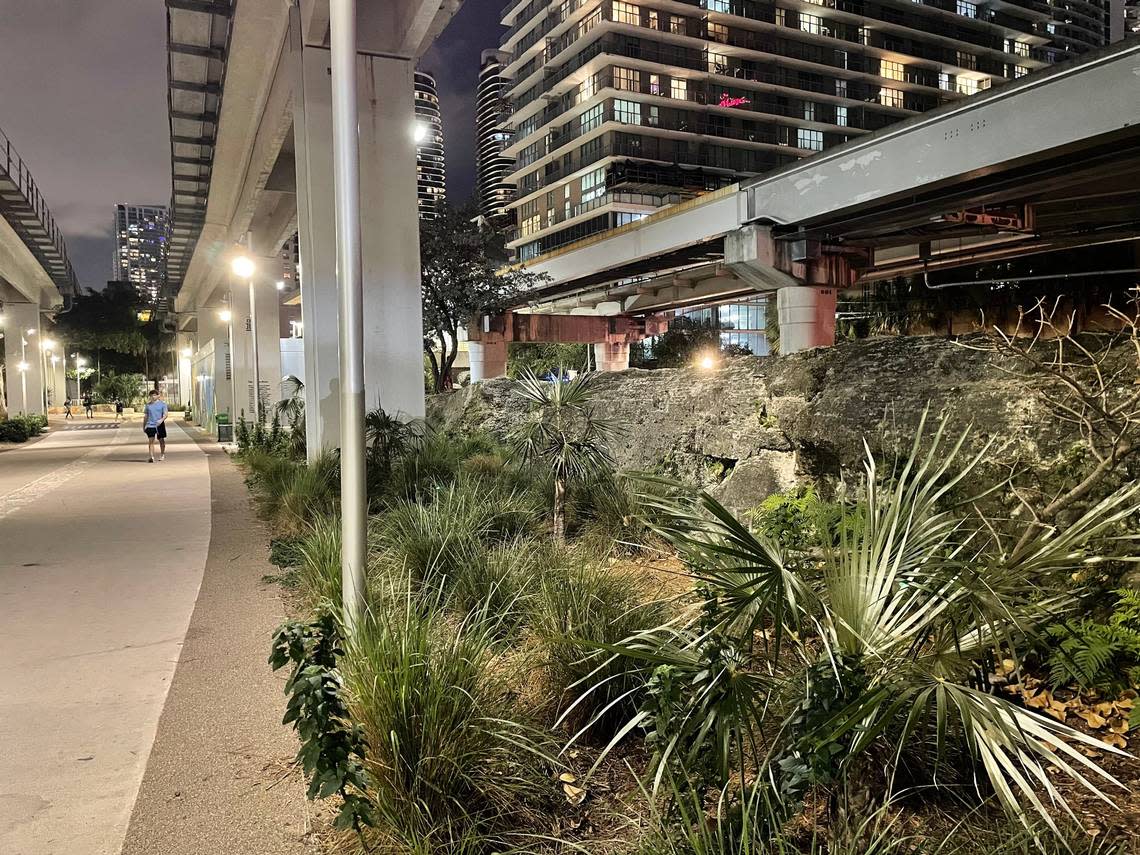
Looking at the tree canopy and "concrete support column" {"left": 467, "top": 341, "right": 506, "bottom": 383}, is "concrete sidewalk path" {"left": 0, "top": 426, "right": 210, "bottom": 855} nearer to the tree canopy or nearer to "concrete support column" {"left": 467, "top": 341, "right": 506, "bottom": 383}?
the tree canopy

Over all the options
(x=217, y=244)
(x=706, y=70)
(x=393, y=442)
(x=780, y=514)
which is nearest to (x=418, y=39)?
(x=393, y=442)

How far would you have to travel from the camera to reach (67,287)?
43.7m

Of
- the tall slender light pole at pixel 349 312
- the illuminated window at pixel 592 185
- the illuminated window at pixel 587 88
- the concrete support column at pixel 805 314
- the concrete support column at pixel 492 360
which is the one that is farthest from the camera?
the illuminated window at pixel 587 88

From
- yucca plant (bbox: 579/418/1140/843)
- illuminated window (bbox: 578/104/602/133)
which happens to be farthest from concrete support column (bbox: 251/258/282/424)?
illuminated window (bbox: 578/104/602/133)

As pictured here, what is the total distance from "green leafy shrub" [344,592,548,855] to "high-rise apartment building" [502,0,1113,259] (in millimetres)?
68392

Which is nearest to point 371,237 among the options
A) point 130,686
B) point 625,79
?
point 130,686

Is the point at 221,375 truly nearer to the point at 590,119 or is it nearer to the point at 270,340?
the point at 270,340

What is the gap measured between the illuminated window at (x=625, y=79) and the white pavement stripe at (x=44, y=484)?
6116 centimetres

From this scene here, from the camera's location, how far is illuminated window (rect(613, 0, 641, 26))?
70.6 metres

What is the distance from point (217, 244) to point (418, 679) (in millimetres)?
29309

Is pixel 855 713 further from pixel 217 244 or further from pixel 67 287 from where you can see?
pixel 67 287

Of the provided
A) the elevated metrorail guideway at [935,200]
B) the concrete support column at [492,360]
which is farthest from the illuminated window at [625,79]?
the elevated metrorail guideway at [935,200]

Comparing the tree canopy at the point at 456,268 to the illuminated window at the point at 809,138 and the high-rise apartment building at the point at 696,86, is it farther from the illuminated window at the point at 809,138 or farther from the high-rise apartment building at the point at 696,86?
the illuminated window at the point at 809,138

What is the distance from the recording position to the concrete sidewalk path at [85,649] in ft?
10.4
